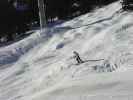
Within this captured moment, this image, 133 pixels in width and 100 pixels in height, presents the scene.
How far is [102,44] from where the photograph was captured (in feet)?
23.6

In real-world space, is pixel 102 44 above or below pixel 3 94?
above

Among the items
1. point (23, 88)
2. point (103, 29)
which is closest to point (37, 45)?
point (103, 29)

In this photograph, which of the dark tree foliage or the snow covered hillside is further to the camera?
the dark tree foliage

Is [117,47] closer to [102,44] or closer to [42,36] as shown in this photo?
[102,44]

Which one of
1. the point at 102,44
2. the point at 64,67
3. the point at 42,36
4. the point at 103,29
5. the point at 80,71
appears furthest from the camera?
the point at 42,36

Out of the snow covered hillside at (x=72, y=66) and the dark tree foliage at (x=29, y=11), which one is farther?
the dark tree foliage at (x=29, y=11)

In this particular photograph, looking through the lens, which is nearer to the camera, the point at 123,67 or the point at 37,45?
the point at 123,67

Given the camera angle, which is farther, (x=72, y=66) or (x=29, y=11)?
(x=29, y=11)

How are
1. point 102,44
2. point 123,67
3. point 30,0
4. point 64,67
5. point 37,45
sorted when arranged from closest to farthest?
point 123,67, point 64,67, point 102,44, point 37,45, point 30,0

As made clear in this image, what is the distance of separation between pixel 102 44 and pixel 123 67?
2060 mm

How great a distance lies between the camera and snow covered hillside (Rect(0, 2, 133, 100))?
178 inches

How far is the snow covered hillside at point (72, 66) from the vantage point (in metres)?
4.51

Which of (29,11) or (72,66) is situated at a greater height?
(29,11)

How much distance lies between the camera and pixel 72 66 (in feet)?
20.4
